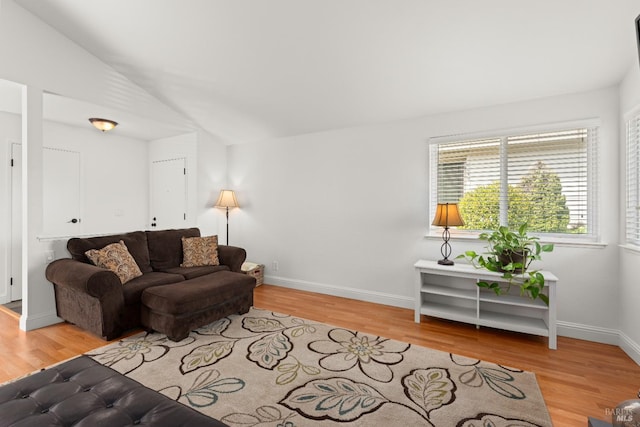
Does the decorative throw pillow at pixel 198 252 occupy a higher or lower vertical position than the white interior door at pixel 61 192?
lower

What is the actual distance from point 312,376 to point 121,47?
376cm

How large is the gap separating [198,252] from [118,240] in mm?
860

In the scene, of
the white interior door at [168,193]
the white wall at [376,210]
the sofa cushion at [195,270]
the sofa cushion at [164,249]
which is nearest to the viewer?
the white wall at [376,210]

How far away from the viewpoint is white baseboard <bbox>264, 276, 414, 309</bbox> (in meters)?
3.75

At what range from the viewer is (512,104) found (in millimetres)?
3145

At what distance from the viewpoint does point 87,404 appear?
1.23 meters

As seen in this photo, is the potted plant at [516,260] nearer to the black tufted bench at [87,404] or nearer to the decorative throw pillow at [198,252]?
the black tufted bench at [87,404]

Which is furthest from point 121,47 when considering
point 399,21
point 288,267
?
point 288,267

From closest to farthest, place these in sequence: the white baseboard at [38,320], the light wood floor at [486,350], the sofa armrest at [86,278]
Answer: the light wood floor at [486,350]
the sofa armrest at [86,278]
the white baseboard at [38,320]

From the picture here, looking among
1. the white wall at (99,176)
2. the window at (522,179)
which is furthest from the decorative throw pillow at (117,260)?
the window at (522,179)

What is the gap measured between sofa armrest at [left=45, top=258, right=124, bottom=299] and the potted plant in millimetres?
3384

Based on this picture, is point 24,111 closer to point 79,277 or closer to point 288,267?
point 79,277

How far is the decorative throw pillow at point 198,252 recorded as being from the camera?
3843mm

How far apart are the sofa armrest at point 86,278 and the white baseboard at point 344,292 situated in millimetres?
2264
